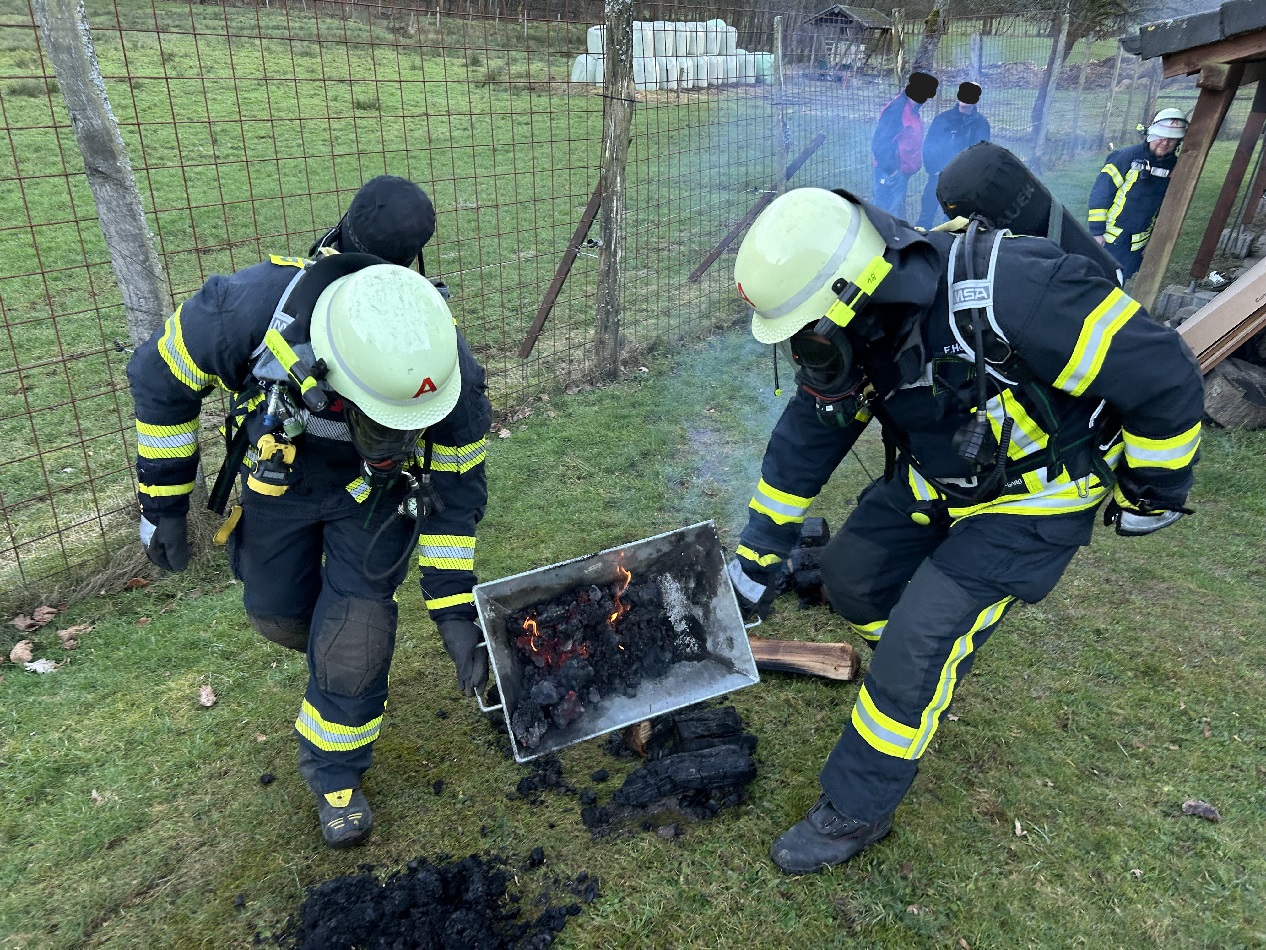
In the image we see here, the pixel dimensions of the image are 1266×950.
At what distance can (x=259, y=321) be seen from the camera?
2.62 meters

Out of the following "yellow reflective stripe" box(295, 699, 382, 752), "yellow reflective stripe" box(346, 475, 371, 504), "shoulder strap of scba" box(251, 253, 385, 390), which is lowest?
"yellow reflective stripe" box(295, 699, 382, 752)

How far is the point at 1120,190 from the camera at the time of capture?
8.10m

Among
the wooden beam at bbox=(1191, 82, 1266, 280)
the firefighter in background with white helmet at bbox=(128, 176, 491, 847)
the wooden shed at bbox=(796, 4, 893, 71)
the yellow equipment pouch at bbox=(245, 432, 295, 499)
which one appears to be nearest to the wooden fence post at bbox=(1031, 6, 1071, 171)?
the wooden shed at bbox=(796, 4, 893, 71)

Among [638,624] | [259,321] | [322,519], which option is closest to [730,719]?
[638,624]

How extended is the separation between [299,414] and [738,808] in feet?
6.84

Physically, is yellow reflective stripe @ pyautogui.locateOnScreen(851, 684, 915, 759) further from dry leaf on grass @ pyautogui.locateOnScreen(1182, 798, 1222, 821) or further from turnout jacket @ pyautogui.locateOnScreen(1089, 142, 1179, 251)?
turnout jacket @ pyautogui.locateOnScreen(1089, 142, 1179, 251)

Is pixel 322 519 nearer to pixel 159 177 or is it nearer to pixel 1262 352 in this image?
pixel 1262 352

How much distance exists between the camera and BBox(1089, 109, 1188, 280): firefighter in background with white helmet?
25.3 feet

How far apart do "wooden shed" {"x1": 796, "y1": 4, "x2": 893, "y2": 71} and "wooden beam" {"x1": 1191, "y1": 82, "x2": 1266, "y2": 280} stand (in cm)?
501

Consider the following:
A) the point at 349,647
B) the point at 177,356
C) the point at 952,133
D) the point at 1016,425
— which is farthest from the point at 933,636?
the point at 952,133

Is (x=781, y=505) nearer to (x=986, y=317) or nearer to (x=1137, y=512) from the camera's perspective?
(x=986, y=317)

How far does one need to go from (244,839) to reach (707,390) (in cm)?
497

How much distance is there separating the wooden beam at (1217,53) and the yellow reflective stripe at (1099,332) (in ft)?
19.1

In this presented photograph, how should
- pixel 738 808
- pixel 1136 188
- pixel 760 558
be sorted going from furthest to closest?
pixel 1136 188
pixel 760 558
pixel 738 808
